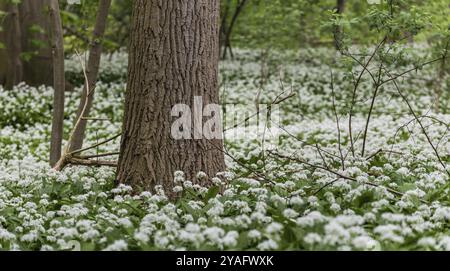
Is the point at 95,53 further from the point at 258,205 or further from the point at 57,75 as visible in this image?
the point at 258,205

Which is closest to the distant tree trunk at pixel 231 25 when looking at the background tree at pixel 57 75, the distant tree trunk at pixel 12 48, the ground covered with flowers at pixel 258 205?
the distant tree trunk at pixel 12 48

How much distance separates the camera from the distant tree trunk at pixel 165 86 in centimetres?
538

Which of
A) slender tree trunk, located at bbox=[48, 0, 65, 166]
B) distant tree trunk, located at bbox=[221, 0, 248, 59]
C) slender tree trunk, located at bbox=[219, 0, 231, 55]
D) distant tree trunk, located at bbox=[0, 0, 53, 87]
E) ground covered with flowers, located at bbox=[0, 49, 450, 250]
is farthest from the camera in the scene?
distant tree trunk, located at bbox=[221, 0, 248, 59]

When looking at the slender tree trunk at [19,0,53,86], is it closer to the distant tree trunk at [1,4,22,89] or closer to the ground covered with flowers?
the distant tree trunk at [1,4,22,89]

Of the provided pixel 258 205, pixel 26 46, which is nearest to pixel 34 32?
pixel 26 46

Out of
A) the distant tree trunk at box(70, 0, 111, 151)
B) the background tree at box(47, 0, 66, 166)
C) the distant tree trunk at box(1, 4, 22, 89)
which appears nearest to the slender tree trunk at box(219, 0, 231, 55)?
the distant tree trunk at box(1, 4, 22, 89)

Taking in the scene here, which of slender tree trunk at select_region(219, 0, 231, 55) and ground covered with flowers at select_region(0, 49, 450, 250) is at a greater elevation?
slender tree trunk at select_region(219, 0, 231, 55)

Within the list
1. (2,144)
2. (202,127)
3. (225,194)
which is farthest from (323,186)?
(2,144)

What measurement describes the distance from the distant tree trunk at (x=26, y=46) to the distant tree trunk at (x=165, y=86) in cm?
886

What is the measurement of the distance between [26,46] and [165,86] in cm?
969

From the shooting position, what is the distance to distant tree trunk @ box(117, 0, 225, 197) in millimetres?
5383

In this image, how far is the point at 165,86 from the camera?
538 cm

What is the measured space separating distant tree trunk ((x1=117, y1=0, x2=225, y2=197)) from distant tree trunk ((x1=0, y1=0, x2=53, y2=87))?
8.86 meters

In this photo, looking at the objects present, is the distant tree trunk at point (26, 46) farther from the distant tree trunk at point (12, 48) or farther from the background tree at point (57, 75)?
the background tree at point (57, 75)
